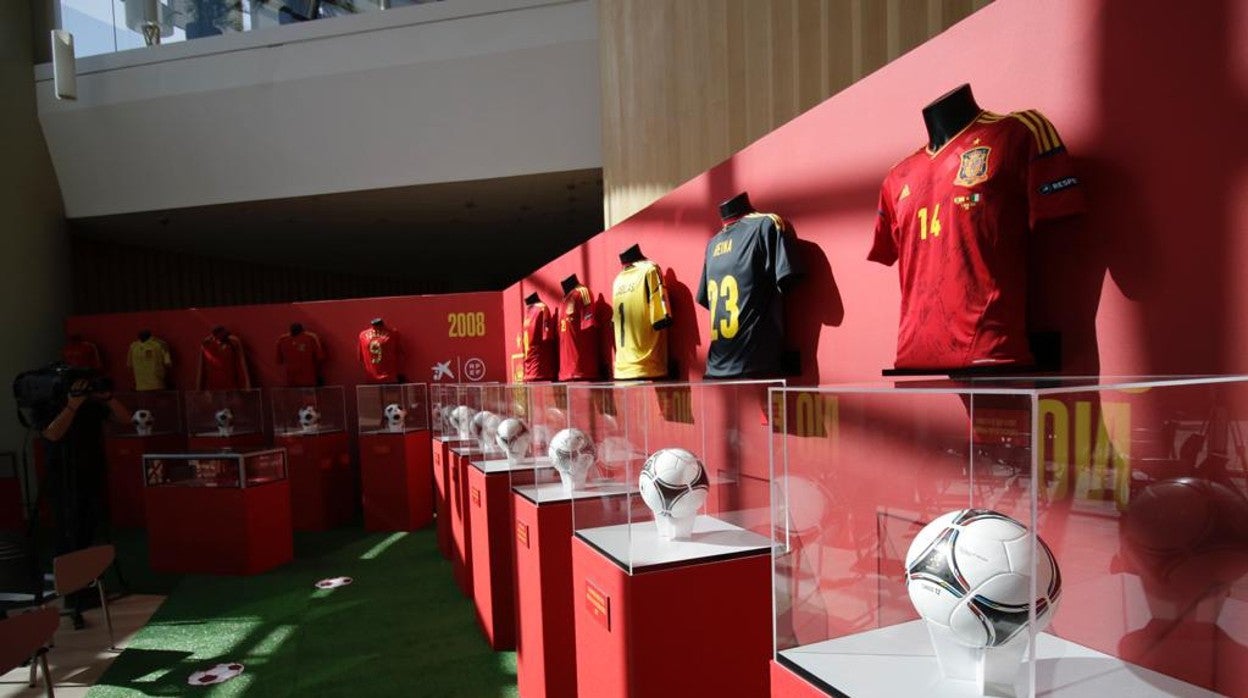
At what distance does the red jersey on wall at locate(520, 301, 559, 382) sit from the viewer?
18.3 ft

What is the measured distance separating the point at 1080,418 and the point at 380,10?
8809 millimetres

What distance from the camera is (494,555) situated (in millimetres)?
3465

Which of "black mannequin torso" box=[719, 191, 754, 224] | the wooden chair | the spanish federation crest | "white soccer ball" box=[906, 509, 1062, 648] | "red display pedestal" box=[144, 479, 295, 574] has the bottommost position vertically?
"red display pedestal" box=[144, 479, 295, 574]

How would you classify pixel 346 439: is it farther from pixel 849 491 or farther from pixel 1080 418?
pixel 1080 418

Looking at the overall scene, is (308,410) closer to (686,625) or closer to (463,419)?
(463,419)

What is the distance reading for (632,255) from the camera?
3.76 meters

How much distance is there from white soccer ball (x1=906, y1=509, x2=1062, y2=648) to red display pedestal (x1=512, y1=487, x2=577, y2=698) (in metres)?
1.60

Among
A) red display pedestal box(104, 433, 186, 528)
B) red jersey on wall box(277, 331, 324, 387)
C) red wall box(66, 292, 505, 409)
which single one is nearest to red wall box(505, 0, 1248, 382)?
red wall box(66, 292, 505, 409)

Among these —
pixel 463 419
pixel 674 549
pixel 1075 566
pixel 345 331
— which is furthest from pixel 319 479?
pixel 1075 566

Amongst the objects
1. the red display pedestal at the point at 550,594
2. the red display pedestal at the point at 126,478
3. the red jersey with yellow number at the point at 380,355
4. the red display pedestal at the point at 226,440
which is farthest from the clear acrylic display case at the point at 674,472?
the red display pedestal at the point at 126,478

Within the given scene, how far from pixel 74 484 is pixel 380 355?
3.35 m

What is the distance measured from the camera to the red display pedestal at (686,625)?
70.9 inches

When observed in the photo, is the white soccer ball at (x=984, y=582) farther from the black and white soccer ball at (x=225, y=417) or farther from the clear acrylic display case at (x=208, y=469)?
the black and white soccer ball at (x=225, y=417)

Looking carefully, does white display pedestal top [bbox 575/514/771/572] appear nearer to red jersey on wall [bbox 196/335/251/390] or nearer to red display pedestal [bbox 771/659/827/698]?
red display pedestal [bbox 771/659/827/698]
